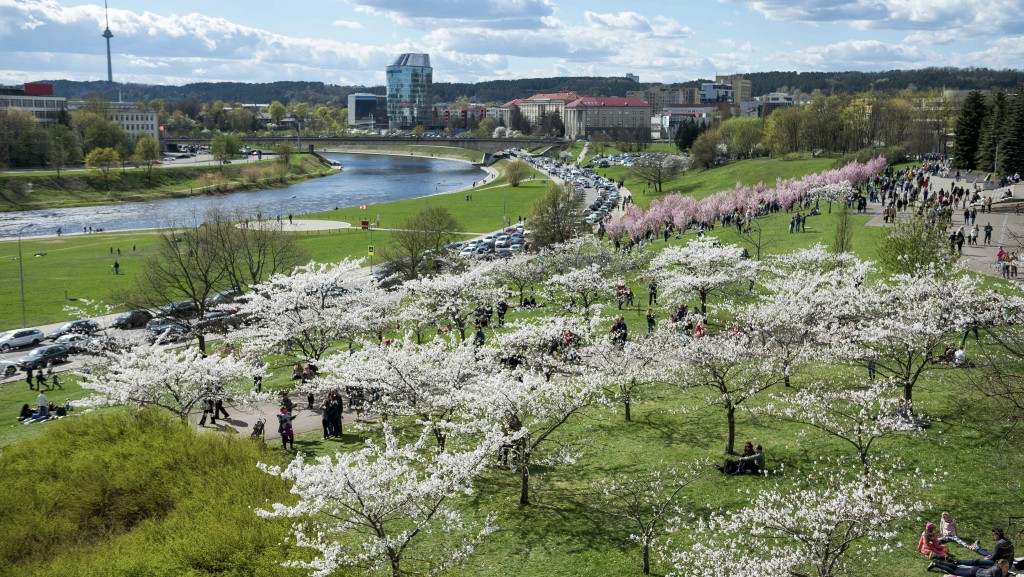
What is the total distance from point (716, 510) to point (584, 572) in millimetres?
3671

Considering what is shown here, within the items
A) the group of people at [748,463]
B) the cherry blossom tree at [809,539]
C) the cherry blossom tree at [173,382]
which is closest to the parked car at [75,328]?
the cherry blossom tree at [173,382]

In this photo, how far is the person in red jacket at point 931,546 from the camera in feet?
50.2

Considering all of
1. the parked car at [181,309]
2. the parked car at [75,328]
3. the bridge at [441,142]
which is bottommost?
the parked car at [75,328]

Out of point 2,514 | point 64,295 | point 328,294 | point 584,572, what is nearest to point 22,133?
point 64,295

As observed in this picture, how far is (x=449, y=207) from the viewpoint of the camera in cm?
9775

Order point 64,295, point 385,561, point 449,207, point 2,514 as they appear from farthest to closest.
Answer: point 449,207, point 64,295, point 2,514, point 385,561

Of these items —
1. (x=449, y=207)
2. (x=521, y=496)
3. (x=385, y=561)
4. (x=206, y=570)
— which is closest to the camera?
(x=206, y=570)

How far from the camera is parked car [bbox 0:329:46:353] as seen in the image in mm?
41469

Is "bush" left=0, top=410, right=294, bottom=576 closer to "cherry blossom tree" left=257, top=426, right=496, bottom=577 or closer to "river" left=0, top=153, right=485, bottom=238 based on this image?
"cherry blossom tree" left=257, top=426, right=496, bottom=577

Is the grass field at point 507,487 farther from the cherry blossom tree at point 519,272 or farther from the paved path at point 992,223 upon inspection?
the cherry blossom tree at point 519,272

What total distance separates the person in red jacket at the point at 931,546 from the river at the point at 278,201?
193ft

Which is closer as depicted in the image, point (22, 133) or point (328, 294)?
point (328, 294)

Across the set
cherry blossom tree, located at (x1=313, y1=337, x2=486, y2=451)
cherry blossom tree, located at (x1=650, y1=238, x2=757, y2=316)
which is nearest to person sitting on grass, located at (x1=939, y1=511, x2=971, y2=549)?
cherry blossom tree, located at (x1=313, y1=337, x2=486, y2=451)

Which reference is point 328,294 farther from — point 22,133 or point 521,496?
point 22,133
